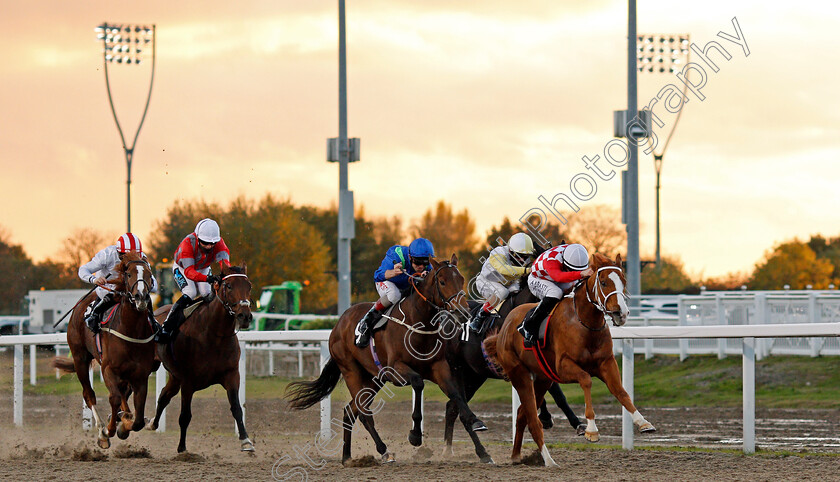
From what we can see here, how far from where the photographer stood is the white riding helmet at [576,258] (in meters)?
8.18

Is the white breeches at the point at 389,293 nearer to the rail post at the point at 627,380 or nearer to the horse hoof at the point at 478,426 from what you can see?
the horse hoof at the point at 478,426

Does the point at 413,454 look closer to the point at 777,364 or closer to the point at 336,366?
the point at 336,366

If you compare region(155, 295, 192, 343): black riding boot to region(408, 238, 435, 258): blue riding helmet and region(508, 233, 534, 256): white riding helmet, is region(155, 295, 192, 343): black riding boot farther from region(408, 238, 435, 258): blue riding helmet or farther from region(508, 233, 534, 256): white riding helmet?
region(508, 233, 534, 256): white riding helmet

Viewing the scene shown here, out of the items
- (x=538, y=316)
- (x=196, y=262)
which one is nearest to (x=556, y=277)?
(x=538, y=316)

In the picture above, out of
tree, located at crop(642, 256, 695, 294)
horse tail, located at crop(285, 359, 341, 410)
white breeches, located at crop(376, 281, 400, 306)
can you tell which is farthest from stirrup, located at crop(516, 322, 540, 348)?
tree, located at crop(642, 256, 695, 294)

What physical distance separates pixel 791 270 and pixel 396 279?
47.9m

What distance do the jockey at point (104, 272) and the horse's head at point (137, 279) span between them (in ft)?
1.55

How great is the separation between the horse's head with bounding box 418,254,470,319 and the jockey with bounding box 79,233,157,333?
2465 millimetres

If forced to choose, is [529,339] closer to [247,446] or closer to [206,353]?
[247,446]

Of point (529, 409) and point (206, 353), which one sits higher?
point (206, 353)

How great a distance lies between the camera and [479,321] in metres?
9.51

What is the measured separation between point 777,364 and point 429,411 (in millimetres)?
5412

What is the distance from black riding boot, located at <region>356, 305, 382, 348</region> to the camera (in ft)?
30.7

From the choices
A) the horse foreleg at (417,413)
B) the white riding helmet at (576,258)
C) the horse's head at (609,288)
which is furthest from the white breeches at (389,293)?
the horse's head at (609,288)
